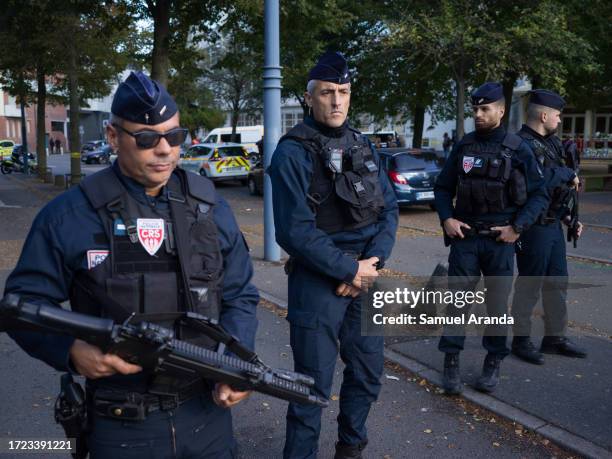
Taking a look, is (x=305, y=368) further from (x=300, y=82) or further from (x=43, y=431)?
(x=300, y=82)

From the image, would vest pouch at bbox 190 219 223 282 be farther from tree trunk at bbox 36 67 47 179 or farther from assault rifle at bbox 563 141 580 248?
tree trunk at bbox 36 67 47 179

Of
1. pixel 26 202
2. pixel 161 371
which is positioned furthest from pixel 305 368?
pixel 26 202

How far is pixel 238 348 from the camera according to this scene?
198cm

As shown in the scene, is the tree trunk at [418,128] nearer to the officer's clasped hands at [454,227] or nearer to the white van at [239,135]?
the white van at [239,135]

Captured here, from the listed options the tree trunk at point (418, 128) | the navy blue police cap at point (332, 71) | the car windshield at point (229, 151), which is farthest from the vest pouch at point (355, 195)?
the tree trunk at point (418, 128)

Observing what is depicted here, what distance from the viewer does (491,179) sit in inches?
163

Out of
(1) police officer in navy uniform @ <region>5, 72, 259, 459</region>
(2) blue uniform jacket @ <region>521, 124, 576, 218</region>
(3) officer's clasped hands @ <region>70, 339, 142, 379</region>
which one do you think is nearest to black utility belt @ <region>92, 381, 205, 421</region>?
(1) police officer in navy uniform @ <region>5, 72, 259, 459</region>

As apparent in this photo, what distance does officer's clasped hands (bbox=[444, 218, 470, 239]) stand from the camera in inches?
165

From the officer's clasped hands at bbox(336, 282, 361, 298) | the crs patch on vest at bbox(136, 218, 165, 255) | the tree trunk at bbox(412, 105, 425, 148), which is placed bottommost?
the officer's clasped hands at bbox(336, 282, 361, 298)

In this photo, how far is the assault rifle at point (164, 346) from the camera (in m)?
1.66

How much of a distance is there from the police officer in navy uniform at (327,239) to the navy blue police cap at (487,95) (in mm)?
1262

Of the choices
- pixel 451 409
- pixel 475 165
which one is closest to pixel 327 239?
pixel 475 165

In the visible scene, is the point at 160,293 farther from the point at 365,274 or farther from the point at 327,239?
the point at 365,274

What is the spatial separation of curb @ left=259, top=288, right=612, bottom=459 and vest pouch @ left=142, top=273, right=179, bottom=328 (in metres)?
2.60
